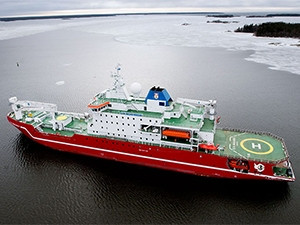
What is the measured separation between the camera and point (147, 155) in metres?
20.9

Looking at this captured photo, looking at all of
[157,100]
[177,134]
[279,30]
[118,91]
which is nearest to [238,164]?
[177,134]

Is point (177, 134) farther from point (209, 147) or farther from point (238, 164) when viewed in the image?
point (238, 164)

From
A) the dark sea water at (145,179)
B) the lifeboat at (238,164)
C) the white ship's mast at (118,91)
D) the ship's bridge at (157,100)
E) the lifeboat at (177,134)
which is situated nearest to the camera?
the dark sea water at (145,179)

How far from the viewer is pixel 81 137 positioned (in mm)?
22281

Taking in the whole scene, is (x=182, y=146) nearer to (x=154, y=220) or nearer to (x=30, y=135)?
(x=154, y=220)

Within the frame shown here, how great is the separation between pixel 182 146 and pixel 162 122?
8.29 feet

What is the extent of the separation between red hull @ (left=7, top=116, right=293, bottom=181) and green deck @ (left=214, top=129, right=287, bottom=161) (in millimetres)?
1106

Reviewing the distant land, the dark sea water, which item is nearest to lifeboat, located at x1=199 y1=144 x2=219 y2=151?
the dark sea water

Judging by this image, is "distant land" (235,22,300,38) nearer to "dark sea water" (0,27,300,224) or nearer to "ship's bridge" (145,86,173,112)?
"dark sea water" (0,27,300,224)

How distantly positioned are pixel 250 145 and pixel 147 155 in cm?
860

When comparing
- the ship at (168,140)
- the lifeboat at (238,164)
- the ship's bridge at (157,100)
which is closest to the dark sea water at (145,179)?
the ship at (168,140)

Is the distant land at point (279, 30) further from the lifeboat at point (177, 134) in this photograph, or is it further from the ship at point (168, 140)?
the lifeboat at point (177, 134)

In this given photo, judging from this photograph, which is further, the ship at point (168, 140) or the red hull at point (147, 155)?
the red hull at point (147, 155)

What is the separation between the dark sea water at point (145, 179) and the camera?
16.5 m
